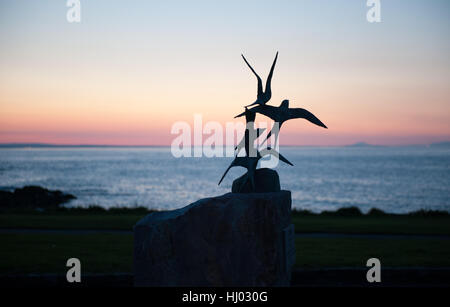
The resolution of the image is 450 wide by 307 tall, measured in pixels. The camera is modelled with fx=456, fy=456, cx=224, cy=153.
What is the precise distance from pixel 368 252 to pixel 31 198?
31514mm

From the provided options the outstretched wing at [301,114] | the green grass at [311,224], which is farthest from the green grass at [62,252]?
the outstretched wing at [301,114]

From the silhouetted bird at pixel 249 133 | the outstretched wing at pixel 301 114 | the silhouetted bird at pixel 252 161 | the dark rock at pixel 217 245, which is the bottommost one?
the dark rock at pixel 217 245

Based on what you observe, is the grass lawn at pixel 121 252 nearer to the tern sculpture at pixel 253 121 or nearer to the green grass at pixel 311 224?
the green grass at pixel 311 224

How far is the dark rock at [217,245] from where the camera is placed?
7555 millimetres

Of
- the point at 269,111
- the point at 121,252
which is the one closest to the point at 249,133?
the point at 269,111

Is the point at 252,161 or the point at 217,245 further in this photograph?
the point at 252,161

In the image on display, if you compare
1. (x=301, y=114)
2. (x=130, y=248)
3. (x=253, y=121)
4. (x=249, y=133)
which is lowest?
(x=130, y=248)

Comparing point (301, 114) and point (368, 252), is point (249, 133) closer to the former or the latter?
point (301, 114)

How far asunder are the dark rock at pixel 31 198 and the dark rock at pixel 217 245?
27467mm

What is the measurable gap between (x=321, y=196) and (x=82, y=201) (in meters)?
24.7

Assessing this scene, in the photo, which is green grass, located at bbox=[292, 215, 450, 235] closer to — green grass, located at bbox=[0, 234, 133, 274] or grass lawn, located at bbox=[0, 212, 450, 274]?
grass lawn, located at bbox=[0, 212, 450, 274]

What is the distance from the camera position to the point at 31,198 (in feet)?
121
